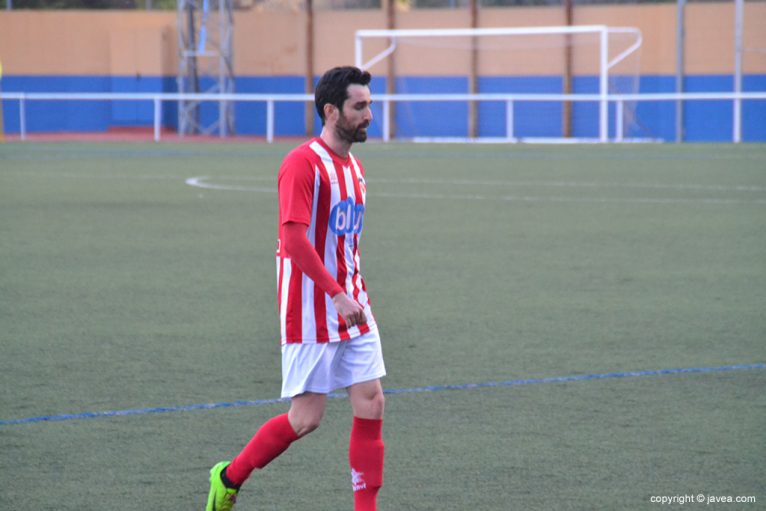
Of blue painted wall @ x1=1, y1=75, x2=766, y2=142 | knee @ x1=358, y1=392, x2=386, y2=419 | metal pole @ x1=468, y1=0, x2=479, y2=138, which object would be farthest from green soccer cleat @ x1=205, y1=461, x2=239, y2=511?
metal pole @ x1=468, y1=0, x2=479, y2=138

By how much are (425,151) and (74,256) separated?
1724 cm

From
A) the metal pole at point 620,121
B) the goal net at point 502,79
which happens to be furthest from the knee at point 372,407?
the goal net at point 502,79

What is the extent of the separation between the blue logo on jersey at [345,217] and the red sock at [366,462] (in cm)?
64

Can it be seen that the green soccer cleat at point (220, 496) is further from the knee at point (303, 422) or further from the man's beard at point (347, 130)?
the man's beard at point (347, 130)

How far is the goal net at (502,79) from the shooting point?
120 feet

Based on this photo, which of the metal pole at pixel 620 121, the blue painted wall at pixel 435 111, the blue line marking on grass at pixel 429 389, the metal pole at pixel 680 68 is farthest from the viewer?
the blue painted wall at pixel 435 111

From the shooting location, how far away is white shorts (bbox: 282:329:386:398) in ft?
15.4

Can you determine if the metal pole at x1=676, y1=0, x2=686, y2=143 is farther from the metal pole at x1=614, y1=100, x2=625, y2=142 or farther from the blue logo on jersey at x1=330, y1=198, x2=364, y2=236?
the blue logo on jersey at x1=330, y1=198, x2=364, y2=236

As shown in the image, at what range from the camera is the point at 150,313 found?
9531mm

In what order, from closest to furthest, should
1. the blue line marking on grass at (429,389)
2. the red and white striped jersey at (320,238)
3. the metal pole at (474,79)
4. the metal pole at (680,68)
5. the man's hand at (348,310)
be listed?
the man's hand at (348,310) < the red and white striped jersey at (320,238) < the blue line marking on grass at (429,389) < the metal pole at (680,68) < the metal pole at (474,79)

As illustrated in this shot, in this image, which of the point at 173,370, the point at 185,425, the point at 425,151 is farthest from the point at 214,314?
the point at 425,151

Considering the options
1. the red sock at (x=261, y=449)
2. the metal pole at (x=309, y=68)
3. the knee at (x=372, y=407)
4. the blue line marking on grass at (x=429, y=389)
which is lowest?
the blue line marking on grass at (x=429, y=389)

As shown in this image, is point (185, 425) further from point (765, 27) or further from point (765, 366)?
point (765, 27)

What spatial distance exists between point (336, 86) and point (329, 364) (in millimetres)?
918
